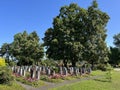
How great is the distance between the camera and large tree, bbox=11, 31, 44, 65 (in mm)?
59062

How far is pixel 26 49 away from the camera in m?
61.0

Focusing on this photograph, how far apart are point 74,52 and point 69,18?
7.23 m

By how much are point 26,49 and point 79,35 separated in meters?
26.5

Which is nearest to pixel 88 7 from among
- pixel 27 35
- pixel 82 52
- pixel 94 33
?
pixel 94 33

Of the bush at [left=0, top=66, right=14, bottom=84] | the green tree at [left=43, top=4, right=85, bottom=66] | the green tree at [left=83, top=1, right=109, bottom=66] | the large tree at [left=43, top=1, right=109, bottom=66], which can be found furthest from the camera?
the green tree at [left=83, top=1, right=109, bottom=66]

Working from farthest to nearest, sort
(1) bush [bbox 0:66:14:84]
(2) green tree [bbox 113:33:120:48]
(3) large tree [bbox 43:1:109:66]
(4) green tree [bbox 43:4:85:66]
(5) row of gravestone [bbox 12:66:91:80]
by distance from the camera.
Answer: (2) green tree [bbox 113:33:120:48], (3) large tree [bbox 43:1:109:66], (4) green tree [bbox 43:4:85:66], (5) row of gravestone [bbox 12:66:91:80], (1) bush [bbox 0:66:14:84]

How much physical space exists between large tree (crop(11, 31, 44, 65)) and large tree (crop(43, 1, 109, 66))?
16.3 m

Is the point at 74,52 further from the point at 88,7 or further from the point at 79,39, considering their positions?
the point at 88,7

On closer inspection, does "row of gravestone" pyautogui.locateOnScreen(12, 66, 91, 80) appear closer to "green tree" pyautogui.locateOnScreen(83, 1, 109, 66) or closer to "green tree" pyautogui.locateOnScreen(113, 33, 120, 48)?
"green tree" pyautogui.locateOnScreen(83, 1, 109, 66)

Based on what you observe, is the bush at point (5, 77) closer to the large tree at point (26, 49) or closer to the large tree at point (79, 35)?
the large tree at point (79, 35)

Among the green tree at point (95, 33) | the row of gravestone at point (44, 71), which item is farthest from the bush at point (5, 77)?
the green tree at point (95, 33)

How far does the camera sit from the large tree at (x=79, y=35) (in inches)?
1475

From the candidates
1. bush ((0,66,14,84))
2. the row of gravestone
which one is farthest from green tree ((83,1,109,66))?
bush ((0,66,14,84))

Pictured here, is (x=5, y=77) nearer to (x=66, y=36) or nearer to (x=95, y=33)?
(x=66, y=36)
